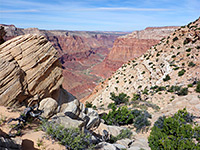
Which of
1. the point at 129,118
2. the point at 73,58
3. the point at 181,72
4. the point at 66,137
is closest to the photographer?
the point at 66,137

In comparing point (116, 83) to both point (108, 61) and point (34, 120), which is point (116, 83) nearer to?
point (34, 120)

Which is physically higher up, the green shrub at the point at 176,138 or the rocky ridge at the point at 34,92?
the rocky ridge at the point at 34,92

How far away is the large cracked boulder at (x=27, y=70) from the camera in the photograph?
8195 millimetres

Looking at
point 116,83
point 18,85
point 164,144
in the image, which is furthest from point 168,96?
point 18,85

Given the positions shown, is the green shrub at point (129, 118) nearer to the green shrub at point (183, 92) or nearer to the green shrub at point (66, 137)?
the green shrub at point (183, 92)

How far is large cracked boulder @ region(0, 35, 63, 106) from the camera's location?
820 cm

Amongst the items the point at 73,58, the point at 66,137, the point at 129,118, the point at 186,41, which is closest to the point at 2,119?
the point at 66,137

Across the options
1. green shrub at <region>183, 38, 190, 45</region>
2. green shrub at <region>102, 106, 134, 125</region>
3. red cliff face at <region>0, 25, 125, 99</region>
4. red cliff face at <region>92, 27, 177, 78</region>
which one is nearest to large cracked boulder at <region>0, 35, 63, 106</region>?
green shrub at <region>102, 106, 134, 125</region>

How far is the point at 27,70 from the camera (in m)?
9.25

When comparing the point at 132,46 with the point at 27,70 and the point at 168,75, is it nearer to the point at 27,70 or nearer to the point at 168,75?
the point at 168,75

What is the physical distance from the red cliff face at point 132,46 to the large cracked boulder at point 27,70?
295ft

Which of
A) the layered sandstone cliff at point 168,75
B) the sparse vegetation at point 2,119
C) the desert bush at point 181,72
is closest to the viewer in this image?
the sparse vegetation at point 2,119

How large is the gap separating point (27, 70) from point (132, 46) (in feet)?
340

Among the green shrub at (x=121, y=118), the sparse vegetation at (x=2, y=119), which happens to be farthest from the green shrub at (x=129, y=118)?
the sparse vegetation at (x=2, y=119)
